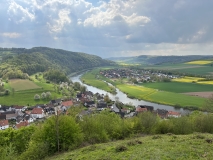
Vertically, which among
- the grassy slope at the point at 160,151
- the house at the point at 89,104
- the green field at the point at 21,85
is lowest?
the house at the point at 89,104

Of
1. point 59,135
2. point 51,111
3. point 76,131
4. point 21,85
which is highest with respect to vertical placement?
point 76,131

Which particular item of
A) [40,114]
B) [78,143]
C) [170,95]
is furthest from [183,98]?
[78,143]

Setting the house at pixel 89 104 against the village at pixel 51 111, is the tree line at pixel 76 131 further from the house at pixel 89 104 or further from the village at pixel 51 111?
the house at pixel 89 104

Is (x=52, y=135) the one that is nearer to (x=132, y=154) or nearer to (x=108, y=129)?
(x=108, y=129)

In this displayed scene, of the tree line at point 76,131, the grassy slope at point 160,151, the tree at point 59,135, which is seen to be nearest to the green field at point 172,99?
the tree line at point 76,131

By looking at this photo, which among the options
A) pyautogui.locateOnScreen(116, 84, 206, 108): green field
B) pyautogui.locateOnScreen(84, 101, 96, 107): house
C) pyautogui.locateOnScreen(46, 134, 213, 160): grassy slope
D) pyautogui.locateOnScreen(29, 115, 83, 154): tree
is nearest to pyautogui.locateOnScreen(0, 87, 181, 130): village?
pyautogui.locateOnScreen(84, 101, 96, 107): house

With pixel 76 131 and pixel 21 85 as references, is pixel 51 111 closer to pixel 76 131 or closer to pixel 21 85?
pixel 21 85

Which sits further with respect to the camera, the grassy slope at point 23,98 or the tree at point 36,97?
the tree at point 36,97

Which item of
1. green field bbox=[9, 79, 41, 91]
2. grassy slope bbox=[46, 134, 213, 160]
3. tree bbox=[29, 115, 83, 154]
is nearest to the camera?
grassy slope bbox=[46, 134, 213, 160]

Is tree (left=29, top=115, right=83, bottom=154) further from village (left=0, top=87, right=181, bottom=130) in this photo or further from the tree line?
village (left=0, top=87, right=181, bottom=130)

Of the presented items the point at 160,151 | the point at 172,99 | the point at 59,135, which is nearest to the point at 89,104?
the point at 172,99

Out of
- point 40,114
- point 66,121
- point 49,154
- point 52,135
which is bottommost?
point 40,114
